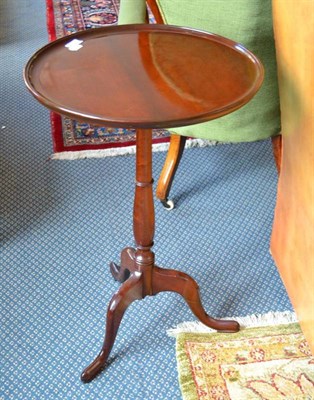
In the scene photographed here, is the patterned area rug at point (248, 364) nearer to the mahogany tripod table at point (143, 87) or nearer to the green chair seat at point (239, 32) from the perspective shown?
the mahogany tripod table at point (143, 87)

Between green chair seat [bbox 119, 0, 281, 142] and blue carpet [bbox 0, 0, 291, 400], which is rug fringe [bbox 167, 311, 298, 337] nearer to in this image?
blue carpet [bbox 0, 0, 291, 400]

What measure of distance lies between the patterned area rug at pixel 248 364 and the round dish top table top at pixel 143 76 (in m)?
0.60

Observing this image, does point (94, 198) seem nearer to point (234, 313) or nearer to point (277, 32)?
point (234, 313)

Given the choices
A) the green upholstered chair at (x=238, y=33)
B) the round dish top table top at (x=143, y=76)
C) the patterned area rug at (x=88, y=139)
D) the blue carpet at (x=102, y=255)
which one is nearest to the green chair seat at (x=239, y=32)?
the green upholstered chair at (x=238, y=33)

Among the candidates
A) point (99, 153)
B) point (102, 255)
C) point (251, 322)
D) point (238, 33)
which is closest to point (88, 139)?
point (99, 153)

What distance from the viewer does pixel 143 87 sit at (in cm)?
101

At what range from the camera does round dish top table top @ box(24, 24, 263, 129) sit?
0.93 metres

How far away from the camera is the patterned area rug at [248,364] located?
121 cm

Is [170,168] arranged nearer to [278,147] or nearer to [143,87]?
[278,147]

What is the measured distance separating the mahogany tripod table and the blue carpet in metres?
0.09

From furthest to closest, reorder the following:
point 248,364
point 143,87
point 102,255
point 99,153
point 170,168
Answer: point 99,153 < point 170,168 < point 102,255 < point 248,364 < point 143,87

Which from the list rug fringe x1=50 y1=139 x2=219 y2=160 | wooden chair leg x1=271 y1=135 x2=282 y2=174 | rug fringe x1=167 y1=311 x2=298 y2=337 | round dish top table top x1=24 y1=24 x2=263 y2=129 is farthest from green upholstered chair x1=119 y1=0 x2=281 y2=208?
rug fringe x1=167 y1=311 x2=298 y2=337

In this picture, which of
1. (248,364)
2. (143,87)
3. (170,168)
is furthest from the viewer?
(170,168)

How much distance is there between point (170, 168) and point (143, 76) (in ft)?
2.17
